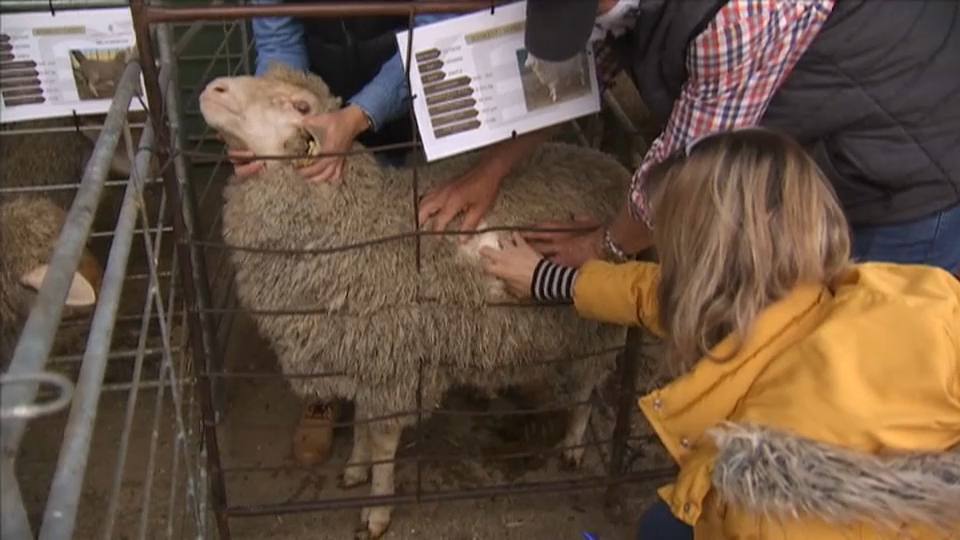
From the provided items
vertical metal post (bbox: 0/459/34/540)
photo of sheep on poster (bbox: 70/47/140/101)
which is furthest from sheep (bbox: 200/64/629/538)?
vertical metal post (bbox: 0/459/34/540)

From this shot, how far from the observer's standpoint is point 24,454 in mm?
2473

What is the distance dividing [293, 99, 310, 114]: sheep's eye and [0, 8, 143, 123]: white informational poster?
0.33 meters

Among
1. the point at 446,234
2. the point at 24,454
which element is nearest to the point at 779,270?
the point at 446,234

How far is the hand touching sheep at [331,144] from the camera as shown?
1866 mm

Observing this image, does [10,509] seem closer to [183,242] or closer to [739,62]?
[183,242]

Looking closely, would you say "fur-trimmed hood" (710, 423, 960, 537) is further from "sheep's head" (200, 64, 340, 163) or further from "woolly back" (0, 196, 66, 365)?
"woolly back" (0, 196, 66, 365)

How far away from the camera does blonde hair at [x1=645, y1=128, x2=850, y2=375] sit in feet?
4.48

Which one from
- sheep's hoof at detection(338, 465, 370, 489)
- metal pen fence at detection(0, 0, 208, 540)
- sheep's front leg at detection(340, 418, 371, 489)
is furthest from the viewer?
sheep's hoof at detection(338, 465, 370, 489)

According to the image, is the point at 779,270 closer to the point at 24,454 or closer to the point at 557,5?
the point at 557,5

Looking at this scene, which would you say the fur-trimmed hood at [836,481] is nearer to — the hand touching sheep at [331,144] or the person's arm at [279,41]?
the hand touching sheep at [331,144]

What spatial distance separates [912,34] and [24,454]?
227cm

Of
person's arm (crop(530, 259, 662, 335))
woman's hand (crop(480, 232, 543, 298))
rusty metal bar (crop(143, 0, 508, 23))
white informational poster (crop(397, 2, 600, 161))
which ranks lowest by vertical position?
woman's hand (crop(480, 232, 543, 298))

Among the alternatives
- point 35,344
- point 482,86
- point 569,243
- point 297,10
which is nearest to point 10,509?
point 35,344

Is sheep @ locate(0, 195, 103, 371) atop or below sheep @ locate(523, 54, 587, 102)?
below
